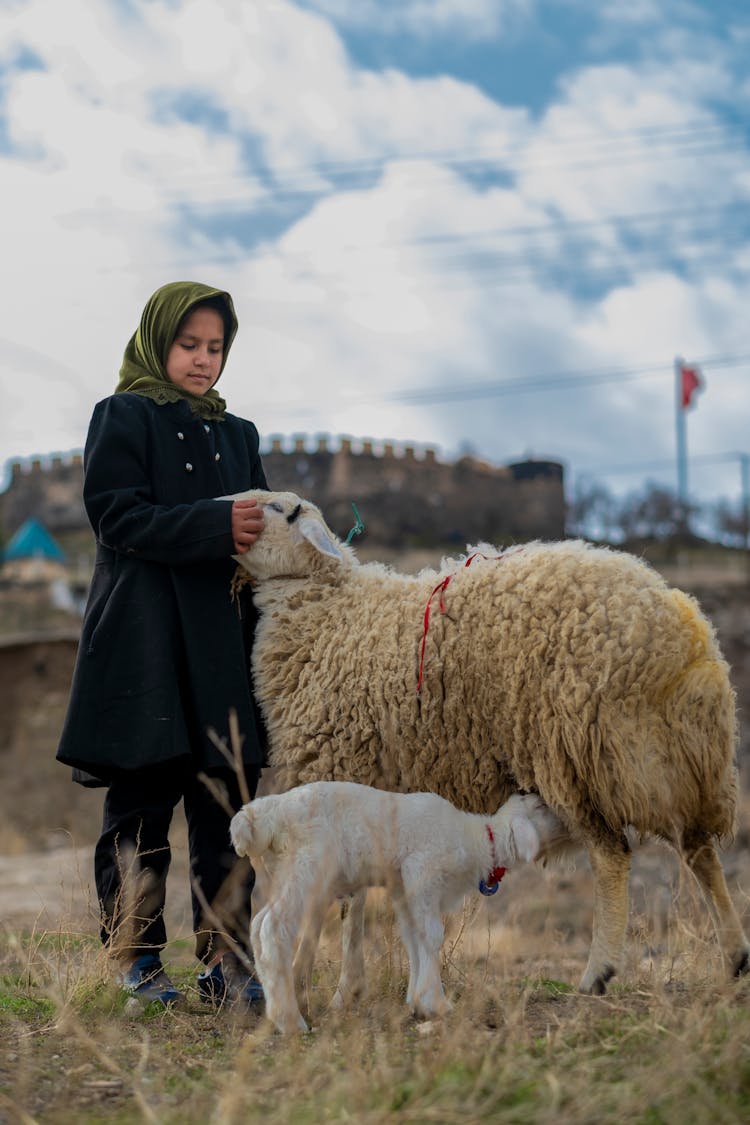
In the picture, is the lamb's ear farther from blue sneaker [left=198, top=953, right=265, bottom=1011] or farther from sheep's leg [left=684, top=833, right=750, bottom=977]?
blue sneaker [left=198, top=953, right=265, bottom=1011]

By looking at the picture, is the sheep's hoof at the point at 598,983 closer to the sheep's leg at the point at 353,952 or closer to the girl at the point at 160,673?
the sheep's leg at the point at 353,952

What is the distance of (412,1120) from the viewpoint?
8.48 feet

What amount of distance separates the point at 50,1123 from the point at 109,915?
1468 millimetres

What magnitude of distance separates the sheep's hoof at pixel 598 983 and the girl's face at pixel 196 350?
8.37 feet

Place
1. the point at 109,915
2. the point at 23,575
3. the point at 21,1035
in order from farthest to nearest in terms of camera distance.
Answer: the point at 23,575 → the point at 109,915 → the point at 21,1035

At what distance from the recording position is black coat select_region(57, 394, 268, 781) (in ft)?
13.6

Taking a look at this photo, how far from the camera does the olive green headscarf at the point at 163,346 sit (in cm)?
447

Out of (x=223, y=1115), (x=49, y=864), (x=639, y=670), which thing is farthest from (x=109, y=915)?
(x=49, y=864)

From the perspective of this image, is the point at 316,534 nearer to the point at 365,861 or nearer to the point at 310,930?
→ the point at 365,861

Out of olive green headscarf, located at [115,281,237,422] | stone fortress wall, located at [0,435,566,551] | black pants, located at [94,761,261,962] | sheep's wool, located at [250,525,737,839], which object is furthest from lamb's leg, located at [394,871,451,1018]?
stone fortress wall, located at [0,435,566,551]

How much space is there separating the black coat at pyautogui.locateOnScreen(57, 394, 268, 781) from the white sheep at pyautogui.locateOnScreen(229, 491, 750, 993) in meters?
0.20

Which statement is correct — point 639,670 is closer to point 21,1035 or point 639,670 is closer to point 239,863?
point 239,863

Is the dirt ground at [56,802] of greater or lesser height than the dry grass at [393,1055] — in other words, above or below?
below

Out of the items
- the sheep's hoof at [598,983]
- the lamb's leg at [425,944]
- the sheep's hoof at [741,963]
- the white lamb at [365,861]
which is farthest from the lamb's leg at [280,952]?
the sheep's hoof at [741,963]
